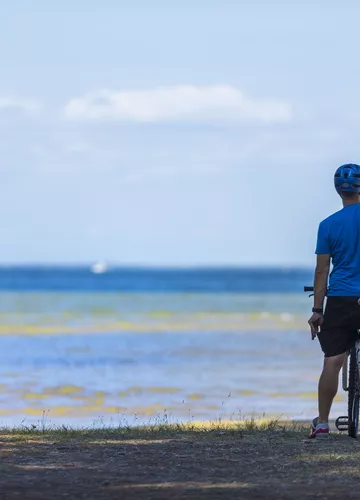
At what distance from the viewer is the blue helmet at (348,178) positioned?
25.5ft

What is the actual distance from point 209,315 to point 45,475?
36.8 m

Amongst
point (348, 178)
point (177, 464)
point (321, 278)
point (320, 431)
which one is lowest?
point (177, 464)

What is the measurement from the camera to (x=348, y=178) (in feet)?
25.5

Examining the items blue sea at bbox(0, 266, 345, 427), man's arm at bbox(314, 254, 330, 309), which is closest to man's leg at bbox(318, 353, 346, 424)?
man's arm at bbox(314, 254, 330, 309)

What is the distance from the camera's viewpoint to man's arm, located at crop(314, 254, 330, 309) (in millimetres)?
7805

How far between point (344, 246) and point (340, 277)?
0.23 meters

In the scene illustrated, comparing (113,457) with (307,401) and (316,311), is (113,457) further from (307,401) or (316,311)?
(307,401)

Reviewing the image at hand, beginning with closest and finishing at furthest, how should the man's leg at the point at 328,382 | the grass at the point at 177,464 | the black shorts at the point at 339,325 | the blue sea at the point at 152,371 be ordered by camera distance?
the grass at the point at 177,464
the black shorts at the point at 339,325
the man's leg at the point at 328,382
the blue sea at the point at 152,371

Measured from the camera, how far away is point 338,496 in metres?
5.87

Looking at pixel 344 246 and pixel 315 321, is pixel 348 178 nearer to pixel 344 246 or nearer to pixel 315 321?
pixel 344 246

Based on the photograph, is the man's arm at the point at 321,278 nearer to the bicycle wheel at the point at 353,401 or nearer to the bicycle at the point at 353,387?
the bicycle at the point at 353,387

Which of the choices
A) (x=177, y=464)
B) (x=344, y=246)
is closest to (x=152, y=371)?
(x=344, y=246)


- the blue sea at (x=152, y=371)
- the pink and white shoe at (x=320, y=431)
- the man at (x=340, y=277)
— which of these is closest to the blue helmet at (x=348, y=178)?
the man at (x=340, y=277)

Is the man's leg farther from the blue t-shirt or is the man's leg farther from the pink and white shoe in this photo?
the blue t-shirt
